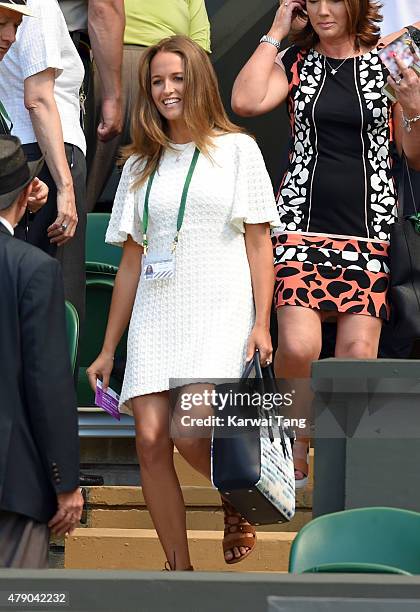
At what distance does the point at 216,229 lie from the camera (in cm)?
445

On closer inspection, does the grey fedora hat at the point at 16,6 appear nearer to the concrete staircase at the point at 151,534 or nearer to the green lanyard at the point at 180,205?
the green lanyard at the point at 180,205

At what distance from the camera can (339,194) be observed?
4.89m

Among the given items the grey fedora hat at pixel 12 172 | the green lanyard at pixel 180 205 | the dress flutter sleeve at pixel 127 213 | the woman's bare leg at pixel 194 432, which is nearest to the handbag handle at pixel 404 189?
the green lanyard at pixel 180 205

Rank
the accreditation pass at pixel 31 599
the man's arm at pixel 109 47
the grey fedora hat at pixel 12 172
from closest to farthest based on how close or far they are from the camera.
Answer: the accreditation pass at pixel 31 599 → the grey fedora hat at pixel 12 172 → the man's arm at pixel 109 47

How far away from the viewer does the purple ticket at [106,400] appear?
448 cm

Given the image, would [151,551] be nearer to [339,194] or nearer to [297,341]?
[297,341]

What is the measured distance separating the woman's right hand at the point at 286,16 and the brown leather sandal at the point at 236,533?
176 centimetres

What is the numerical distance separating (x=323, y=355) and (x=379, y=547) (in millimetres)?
2170

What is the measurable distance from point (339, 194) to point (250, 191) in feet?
1.62

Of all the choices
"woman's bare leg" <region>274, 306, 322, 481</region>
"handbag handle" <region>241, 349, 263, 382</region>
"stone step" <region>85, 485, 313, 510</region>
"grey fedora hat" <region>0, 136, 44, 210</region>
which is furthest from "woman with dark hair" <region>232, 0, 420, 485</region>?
"grey fedora hat" <region>0, 136, 44, 210</region>

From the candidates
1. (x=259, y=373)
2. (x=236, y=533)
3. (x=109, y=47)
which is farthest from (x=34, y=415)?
(x=109, y=47)

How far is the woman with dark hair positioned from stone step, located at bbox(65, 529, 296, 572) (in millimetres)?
267

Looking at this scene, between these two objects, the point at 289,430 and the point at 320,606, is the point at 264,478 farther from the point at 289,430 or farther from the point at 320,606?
the point at 320,606

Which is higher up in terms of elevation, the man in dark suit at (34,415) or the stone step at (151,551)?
the man in dark suit at (34,415)
